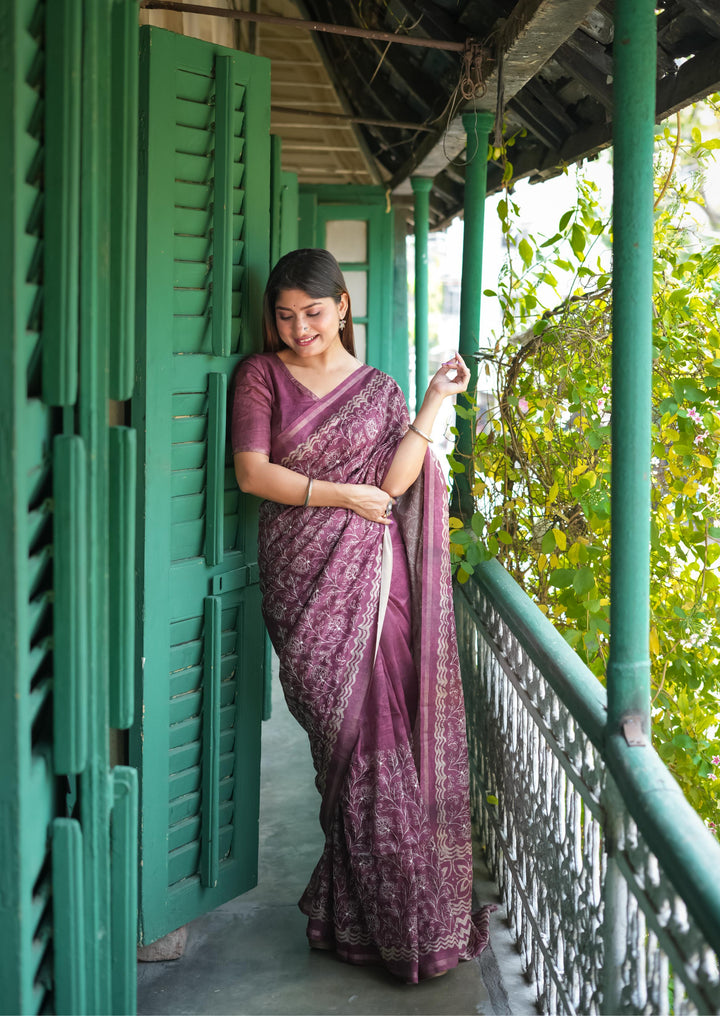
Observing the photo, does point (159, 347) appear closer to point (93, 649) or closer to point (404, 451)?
point (404, 451)

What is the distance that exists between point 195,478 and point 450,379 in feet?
2.52

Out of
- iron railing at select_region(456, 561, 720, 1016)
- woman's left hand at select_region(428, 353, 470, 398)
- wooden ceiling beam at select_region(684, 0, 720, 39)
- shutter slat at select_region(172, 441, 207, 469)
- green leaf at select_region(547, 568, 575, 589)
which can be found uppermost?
wooden ceiling beam at select_region(684, 0, 720, 39)

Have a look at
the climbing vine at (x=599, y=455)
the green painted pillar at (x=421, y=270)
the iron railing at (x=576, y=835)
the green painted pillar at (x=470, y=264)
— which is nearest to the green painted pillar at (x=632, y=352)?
the iron railing at (x=576, y=835)

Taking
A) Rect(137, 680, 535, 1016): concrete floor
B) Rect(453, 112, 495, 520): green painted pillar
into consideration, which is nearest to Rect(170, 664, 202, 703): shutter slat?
Rect(137, 680, 535, 1016): concrete floor

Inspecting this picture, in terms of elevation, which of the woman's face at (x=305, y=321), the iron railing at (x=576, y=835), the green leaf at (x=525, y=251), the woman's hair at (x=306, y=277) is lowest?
the iron railing at (x=576, y=835)

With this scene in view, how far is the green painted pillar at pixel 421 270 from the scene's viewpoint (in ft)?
18.7

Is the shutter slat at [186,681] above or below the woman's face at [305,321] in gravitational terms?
below

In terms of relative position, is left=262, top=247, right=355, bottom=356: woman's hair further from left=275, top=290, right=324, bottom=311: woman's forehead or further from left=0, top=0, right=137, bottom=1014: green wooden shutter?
left=0, top=0, right=137, bottom=1014: green wooden shutter

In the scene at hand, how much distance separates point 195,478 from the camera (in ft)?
8.75

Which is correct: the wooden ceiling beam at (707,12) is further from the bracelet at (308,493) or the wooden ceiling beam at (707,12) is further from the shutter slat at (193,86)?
the bracelet at (308,493)

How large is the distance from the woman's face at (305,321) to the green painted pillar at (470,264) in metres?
0.81

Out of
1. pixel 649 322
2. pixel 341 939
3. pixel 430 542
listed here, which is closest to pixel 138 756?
pixel 341 939

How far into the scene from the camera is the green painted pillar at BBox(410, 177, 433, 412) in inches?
225

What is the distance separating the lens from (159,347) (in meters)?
2.51
